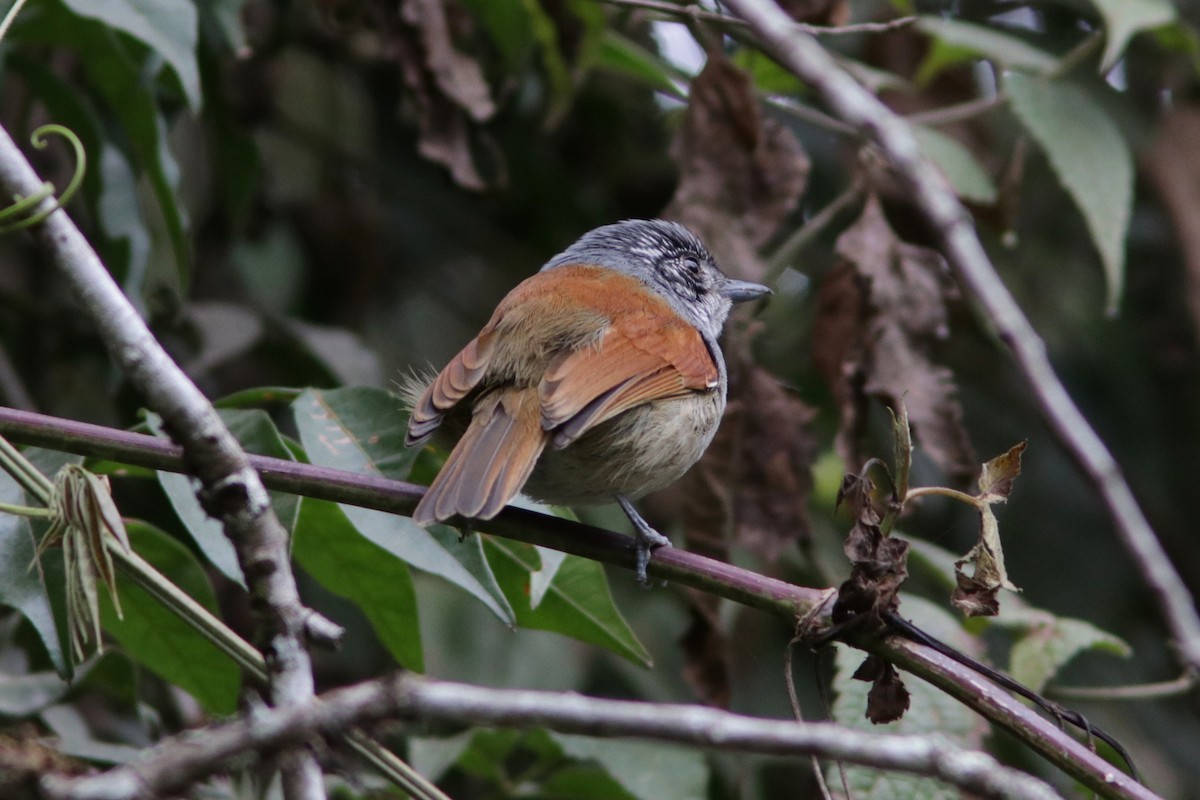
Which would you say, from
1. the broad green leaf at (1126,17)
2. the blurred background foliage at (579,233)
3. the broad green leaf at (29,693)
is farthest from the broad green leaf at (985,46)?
the broad green leaf at (29,693)

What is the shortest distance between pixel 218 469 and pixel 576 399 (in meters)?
1.13

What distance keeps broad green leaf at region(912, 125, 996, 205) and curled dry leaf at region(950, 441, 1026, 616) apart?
1.91 meters

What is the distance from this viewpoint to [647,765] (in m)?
3.04

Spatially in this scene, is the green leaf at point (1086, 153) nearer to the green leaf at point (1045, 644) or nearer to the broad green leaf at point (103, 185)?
the green leaf at point (1045, 644)

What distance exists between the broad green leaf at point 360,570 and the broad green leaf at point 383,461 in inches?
4.6

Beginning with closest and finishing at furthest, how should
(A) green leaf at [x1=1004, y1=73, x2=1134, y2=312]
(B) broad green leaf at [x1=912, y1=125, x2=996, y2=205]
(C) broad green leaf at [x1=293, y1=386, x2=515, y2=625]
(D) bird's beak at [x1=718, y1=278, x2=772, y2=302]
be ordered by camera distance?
(C) broad green leaf at [x1=293, y1=386, x2=515, y2=625] < (A) green leaf at [x1=1004, y1=73, x2=1134, y2=312] < (D) bird's beak at [x1=718, y1=278, x2=772, y2=302] < (B) broad green leaf at [x1=912, y1=125, x2=996, y2=205]

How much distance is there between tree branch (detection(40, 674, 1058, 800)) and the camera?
1.23 metres

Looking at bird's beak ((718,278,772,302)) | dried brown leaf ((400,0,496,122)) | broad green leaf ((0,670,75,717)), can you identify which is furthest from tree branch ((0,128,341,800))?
bird's beak ((718,278,772,302))

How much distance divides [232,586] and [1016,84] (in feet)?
8.96

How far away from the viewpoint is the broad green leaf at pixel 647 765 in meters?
2.98

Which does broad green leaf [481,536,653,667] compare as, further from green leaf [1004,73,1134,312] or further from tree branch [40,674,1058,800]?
green leaf [1004,73,1134,312]

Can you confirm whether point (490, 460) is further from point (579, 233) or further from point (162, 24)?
point (579, 233)

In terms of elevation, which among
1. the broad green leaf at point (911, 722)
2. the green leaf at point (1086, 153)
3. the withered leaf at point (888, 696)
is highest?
Result: the green leaf at point (1086, 153)

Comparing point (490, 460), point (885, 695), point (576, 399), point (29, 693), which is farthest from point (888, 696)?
point (29, 693)
